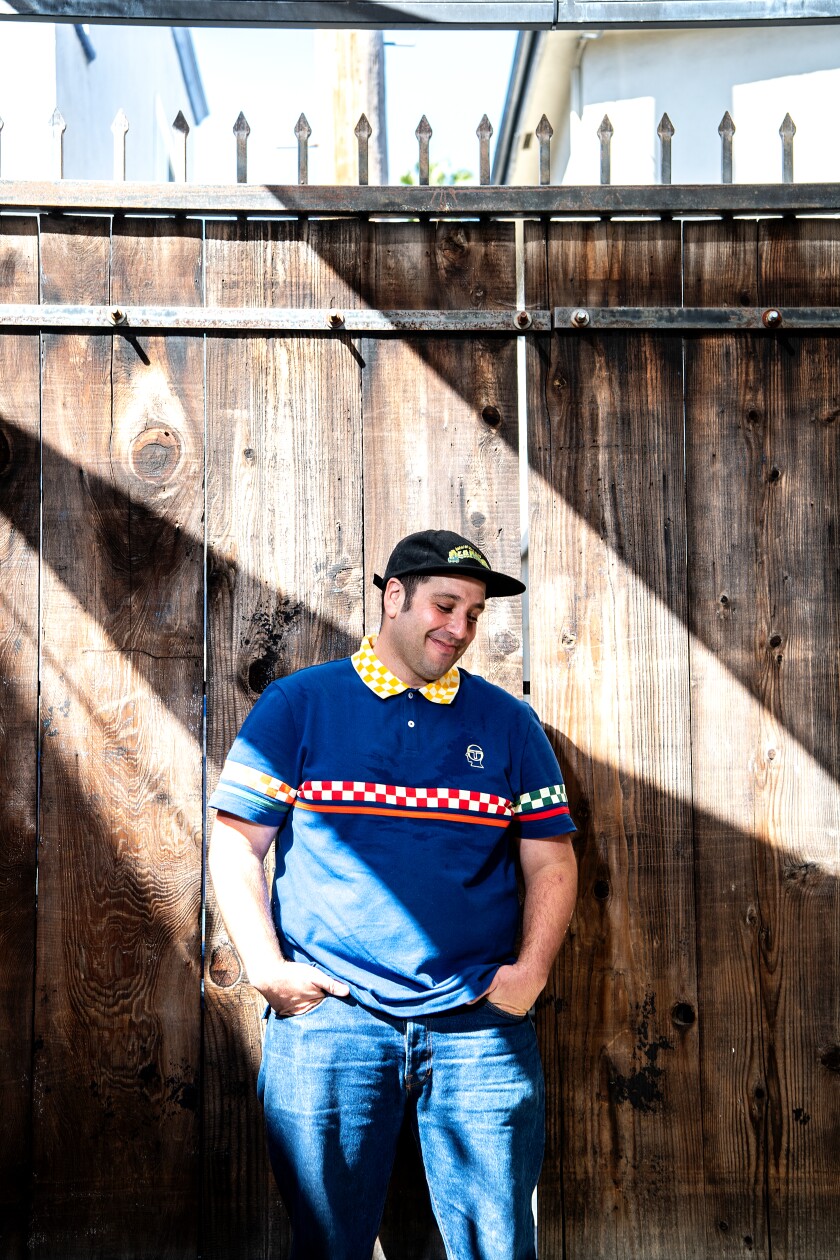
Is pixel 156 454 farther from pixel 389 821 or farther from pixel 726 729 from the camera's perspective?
pixel 726 729

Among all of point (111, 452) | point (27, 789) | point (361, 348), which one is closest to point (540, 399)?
point (361, 348)

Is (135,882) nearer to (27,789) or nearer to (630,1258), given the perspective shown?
(27,789)

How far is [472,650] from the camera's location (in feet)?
8.13

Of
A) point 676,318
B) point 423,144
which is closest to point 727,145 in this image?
point 676,318

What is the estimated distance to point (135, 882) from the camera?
2.42 m

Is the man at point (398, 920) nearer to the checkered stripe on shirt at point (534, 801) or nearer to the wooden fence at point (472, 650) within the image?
the checkered stripe on shirt at point (534, 801)

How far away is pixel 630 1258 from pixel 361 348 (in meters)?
2.23

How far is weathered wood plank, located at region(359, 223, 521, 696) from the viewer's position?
2484 mm

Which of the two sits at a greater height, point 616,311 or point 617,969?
point 616,311

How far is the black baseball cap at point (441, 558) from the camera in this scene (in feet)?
6.79

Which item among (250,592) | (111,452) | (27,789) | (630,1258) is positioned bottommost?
(630,1258)

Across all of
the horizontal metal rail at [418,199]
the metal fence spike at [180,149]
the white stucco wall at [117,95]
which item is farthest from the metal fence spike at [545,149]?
the white stucco wall at [117,95]

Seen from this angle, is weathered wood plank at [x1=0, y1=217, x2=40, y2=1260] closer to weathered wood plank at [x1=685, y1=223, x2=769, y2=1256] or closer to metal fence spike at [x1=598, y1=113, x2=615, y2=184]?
metal fence spike at [x1=598, y1=113, x2=615, y2=184]

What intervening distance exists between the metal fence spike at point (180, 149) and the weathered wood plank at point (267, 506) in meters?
0.14
